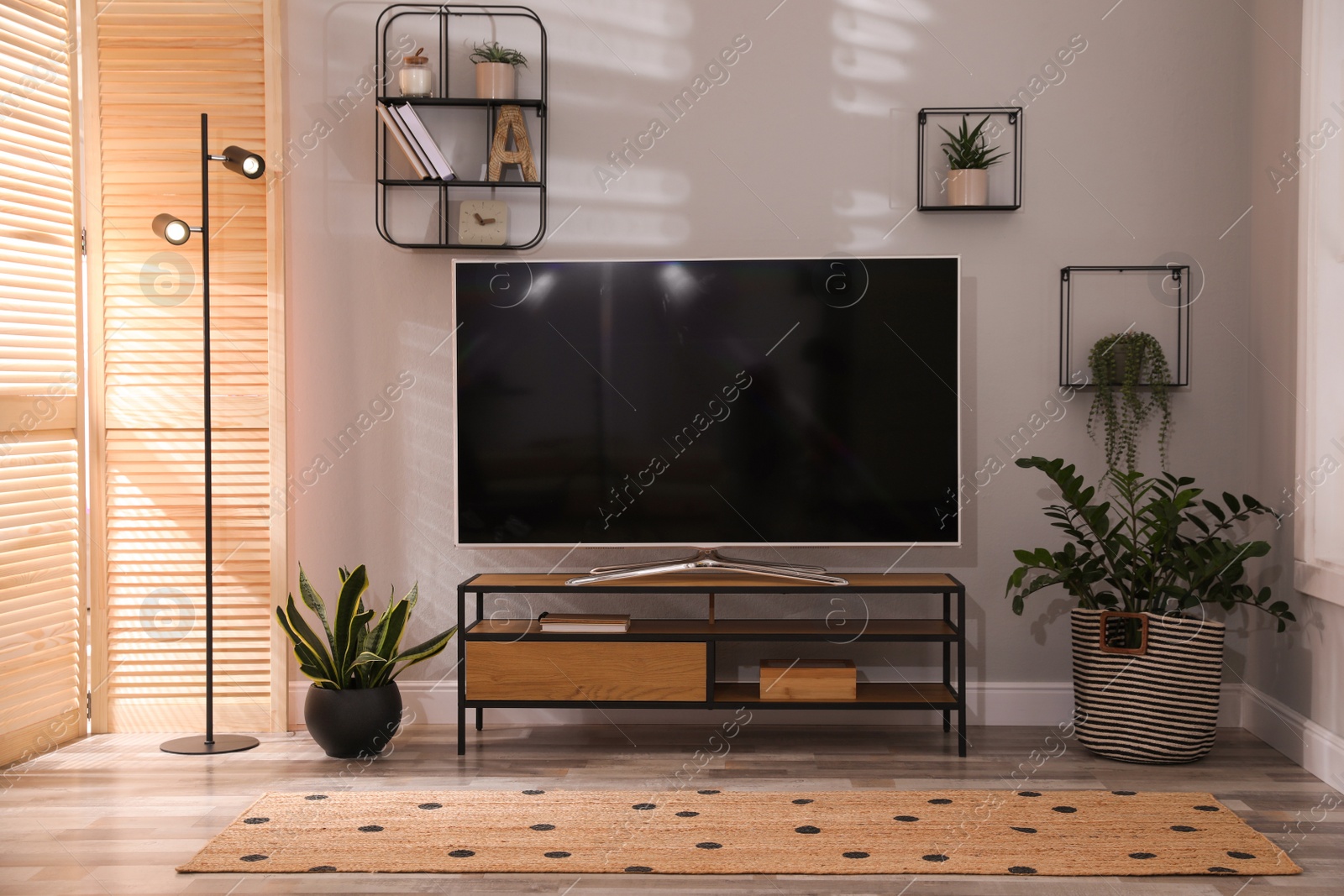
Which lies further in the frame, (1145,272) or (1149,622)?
(1145,272)

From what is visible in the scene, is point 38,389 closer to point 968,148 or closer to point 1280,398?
point 968,148

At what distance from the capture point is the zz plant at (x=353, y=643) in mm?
2955

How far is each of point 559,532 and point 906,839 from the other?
1.32 meters

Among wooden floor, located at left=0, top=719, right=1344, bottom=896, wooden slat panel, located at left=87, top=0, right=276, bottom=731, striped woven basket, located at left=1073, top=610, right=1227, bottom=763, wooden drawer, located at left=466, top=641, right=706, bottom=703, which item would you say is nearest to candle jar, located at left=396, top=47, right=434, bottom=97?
wooden slat panel, located at left=87, top=0, right=276, bottom=731

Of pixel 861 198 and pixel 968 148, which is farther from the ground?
pixel 968 148

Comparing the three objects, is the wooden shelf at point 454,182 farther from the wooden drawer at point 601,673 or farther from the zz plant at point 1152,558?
the zz plant at point 1152,558

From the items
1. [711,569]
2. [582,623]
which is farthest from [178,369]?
[711,569]

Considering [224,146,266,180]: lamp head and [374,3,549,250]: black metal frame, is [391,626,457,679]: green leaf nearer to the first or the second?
[374,3,549,250]: black metal frame

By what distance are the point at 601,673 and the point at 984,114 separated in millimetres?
2096

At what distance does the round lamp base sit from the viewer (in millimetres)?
3053

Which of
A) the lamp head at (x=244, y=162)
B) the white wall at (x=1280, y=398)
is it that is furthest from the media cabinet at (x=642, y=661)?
the lamp head at (x=244, y=162)

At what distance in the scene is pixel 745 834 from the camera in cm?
235

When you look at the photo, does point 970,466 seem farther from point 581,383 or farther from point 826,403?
point 581,383

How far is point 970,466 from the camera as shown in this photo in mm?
3295
